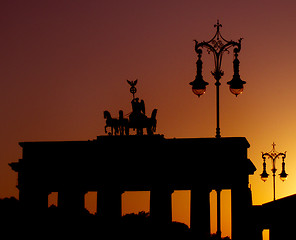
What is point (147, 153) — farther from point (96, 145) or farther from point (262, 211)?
point (262, 211)

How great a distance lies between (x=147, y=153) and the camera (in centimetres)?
7838

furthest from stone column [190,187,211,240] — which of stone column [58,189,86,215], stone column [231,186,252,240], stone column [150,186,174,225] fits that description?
stone column [58,189,86,215]

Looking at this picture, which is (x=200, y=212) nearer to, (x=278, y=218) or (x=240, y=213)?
(x=240, y=213)

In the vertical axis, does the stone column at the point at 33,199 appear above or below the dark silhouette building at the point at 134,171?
below

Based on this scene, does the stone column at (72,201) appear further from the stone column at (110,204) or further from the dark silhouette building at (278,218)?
the dark silhouette building at (278,218)

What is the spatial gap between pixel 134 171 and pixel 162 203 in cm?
300

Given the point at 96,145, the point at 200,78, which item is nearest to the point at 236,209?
the point at 96,145

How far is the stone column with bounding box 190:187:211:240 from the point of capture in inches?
3083

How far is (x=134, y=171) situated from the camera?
259 feet

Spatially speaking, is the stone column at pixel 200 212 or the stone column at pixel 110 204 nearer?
the stone column at pixel 110 204

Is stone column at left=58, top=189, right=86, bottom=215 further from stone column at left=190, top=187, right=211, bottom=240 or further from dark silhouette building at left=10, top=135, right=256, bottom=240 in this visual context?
stone column at left=190, top=187, right=211, bottom=240

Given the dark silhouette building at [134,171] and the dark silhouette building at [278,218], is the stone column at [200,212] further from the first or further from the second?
the dark silhouette building at [278,218]

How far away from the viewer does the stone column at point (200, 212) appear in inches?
3083

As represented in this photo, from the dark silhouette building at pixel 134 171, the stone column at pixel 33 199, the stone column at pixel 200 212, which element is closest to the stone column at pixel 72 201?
the dark silhouette building at pixel 134 171
